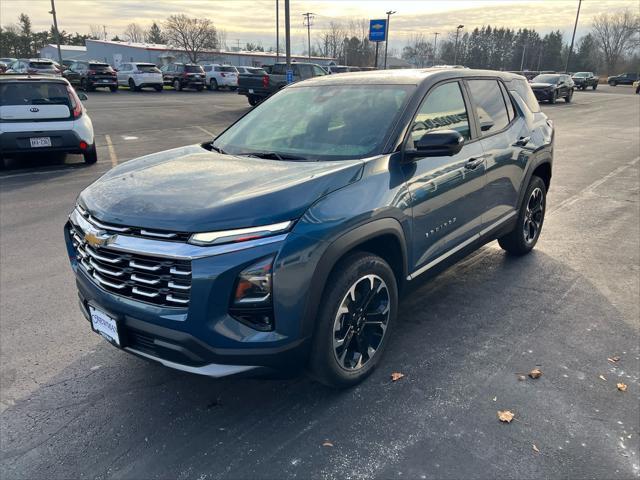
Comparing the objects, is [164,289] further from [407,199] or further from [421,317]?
[421,317]

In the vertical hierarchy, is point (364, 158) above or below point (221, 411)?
above

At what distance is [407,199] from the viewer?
9.99ft

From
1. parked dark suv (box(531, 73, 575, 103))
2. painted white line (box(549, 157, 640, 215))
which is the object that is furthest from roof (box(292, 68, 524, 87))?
parked dark suv (box(531, 73, 575, 103))

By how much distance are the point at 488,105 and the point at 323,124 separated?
163cm

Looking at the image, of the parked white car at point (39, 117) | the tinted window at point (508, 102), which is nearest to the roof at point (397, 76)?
the tinted window at point (508, 102)

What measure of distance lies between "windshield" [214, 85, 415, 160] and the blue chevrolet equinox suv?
14 mm

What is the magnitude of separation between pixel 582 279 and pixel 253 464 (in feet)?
11.7

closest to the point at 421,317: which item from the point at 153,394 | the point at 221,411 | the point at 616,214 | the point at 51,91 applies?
the point at 221,411

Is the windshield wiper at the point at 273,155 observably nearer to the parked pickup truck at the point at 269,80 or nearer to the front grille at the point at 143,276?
the front grille at the point at 143,276

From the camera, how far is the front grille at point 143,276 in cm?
230

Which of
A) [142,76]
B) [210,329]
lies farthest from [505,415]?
[142,76]

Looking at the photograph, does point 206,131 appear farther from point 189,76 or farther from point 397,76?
point 189,76

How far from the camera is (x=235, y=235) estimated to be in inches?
90.7

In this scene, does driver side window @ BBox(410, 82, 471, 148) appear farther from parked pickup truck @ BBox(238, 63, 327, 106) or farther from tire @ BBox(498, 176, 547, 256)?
parked pickup truck @ BBox(238, 63, 327, 106)
